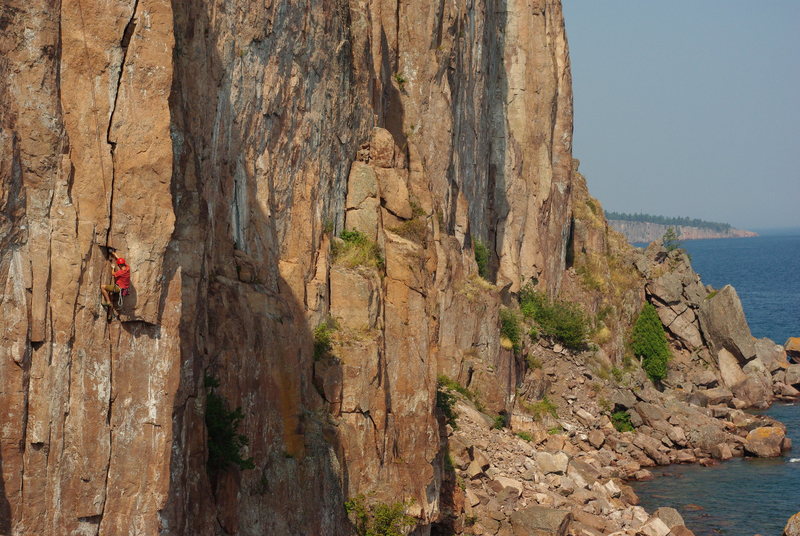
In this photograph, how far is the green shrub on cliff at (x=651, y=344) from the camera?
60625 mm

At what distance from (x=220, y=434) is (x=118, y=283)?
4334 millimetres

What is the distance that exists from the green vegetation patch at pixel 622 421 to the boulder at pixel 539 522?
16607 millimetres

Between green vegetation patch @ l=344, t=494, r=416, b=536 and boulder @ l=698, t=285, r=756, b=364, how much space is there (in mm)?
42623

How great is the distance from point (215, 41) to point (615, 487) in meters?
27.2

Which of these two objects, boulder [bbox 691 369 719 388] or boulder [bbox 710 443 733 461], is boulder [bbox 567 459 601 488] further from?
boulder [bbox 691 369 719 388]

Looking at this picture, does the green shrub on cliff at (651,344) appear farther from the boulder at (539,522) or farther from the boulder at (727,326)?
the boulder at (539,522)

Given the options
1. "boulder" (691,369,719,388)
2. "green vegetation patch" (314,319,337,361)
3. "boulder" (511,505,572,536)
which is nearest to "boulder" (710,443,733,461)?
"boulder" (691,369,719,388)

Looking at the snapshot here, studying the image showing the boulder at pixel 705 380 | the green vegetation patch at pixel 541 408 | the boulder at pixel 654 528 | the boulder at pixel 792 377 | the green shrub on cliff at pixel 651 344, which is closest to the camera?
the boulder at pixel 654 528

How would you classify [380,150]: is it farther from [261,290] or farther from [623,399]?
[623,399]

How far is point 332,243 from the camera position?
84.5ft

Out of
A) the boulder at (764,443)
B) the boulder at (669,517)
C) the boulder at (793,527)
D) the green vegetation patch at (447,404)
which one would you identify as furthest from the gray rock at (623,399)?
the green vegetation patch at (447,404)

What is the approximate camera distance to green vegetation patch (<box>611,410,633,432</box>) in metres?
→ 50.6

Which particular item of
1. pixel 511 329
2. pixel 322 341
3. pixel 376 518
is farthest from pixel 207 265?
pixel 511 329

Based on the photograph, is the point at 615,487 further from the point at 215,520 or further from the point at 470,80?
the point at 215,520
